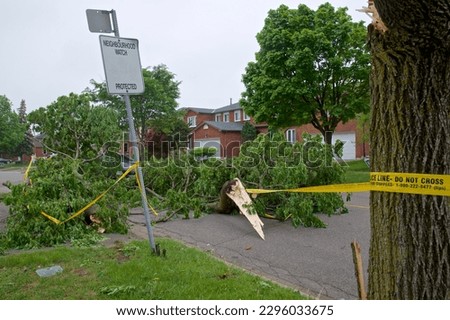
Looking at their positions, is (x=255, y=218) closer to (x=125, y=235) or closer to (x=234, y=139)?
(x=125, y=235)

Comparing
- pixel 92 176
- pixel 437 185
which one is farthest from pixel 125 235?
pixel 437 185

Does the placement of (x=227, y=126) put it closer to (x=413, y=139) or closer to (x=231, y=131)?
(x=231, y=131)

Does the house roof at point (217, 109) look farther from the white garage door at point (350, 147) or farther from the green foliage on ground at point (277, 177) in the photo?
the green foliage on ground at point (277, 177)

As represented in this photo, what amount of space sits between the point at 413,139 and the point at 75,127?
805 centimetres

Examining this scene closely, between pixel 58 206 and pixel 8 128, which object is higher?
pixel 8 128

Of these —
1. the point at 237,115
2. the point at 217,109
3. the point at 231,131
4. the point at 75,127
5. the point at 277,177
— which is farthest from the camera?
the point at 217,109

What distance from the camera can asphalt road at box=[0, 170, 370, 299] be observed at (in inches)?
181

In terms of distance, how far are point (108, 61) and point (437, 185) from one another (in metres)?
4.16

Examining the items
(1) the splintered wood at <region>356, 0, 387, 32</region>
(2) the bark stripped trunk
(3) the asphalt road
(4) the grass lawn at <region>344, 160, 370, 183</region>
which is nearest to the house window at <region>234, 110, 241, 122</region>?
(4) the grass lawn at <region>344, 160, 370, 183</region>

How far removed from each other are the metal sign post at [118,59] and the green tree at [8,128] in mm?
59397

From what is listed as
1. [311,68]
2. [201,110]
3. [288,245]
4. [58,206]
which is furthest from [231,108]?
[288,245]

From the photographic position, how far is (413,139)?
217 centimetres

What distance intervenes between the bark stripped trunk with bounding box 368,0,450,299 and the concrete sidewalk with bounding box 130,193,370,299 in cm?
200

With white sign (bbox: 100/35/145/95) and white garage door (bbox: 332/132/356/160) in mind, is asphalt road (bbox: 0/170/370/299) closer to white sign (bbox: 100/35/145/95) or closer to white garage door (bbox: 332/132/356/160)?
white sign (bbox: 100/35/145/95)
